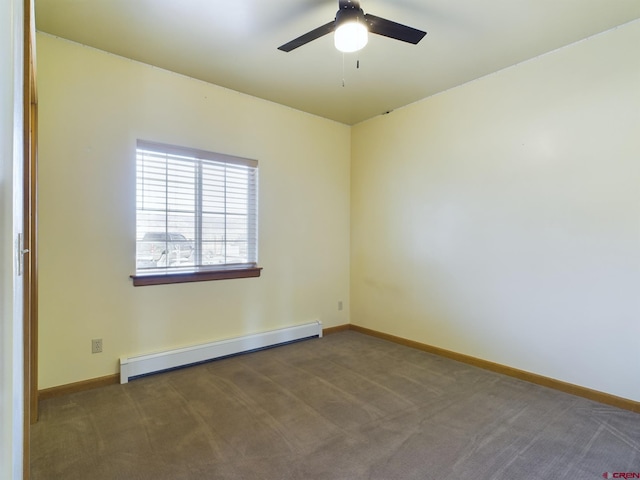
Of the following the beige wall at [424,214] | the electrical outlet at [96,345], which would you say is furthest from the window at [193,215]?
the electrical outlet at [96,345]

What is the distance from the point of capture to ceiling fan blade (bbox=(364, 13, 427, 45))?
77.3 inches

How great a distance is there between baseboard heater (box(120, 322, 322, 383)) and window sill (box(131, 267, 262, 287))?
2.10 feet

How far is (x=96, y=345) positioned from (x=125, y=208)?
116 cm

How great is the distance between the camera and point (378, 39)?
8.62 feet

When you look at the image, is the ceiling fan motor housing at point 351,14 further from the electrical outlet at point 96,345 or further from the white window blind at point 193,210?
the electrical outlet at point 96,345

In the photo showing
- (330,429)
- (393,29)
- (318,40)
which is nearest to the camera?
(393,29)

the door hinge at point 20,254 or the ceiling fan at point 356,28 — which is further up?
the ceiling fan at point 356,28

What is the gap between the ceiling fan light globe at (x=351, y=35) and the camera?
6.40 ft

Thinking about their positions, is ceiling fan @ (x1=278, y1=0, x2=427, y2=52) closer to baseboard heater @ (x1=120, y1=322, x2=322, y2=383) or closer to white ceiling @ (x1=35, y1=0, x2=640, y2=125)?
white ceiling @ (x1=35, y1=0, x2=640, y2=125)

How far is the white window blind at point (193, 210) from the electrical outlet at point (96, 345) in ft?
2.07

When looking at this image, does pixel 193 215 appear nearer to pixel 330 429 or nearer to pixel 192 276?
pixel 192 276

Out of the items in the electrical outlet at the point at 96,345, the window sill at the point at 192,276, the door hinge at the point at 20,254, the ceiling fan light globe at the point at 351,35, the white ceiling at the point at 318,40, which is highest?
the white ceiling at the point at 318,40

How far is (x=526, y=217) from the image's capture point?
300cm

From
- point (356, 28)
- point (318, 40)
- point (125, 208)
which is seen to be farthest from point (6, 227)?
point (318, 40)
